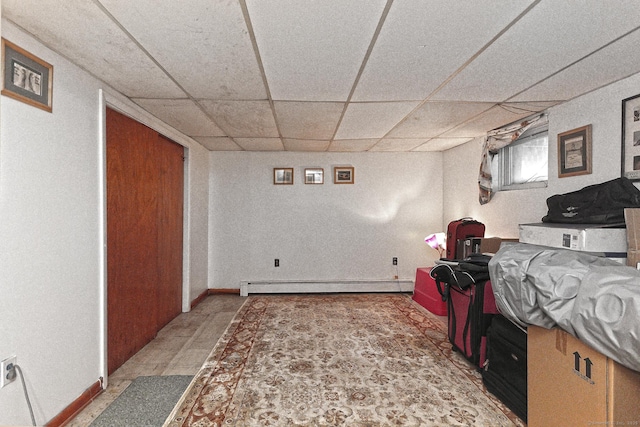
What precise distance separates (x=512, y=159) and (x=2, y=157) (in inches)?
169

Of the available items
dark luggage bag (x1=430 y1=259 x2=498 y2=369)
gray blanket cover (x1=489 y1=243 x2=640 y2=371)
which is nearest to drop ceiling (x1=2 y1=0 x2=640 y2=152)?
gray blanket cover (x1=489 y1=243 x2=640 y2=371)

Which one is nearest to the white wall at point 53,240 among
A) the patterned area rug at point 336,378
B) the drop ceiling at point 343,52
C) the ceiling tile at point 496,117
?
the drop ceiling at point 343,52

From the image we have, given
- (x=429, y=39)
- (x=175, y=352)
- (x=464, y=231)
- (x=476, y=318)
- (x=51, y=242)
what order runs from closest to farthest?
(x=429, y=39) → (x=51, y=242) → (x=476, y=318) → (x=175, y=352) → (x=464, y=231)

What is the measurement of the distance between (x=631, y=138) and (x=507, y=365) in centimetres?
178

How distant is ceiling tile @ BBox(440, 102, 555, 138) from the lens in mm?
2641

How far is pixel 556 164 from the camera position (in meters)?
2.61

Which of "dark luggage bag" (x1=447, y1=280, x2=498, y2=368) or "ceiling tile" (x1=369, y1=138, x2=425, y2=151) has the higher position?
"ceiling tile" (x1=369, y1=138, x2=425, y2=151)

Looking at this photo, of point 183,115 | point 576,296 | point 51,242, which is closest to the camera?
point 576,296

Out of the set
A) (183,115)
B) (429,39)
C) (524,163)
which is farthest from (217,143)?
(524,163)

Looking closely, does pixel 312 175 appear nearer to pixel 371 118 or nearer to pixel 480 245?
pixel 371 118

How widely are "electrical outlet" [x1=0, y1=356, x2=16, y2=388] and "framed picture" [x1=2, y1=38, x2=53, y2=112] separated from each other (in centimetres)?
134

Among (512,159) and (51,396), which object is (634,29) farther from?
(51,396)

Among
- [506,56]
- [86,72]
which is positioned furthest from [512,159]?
[86,72]

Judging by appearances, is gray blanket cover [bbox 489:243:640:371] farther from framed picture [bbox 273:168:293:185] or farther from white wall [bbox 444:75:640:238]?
framed picture [bbox 273:168:293:185]
